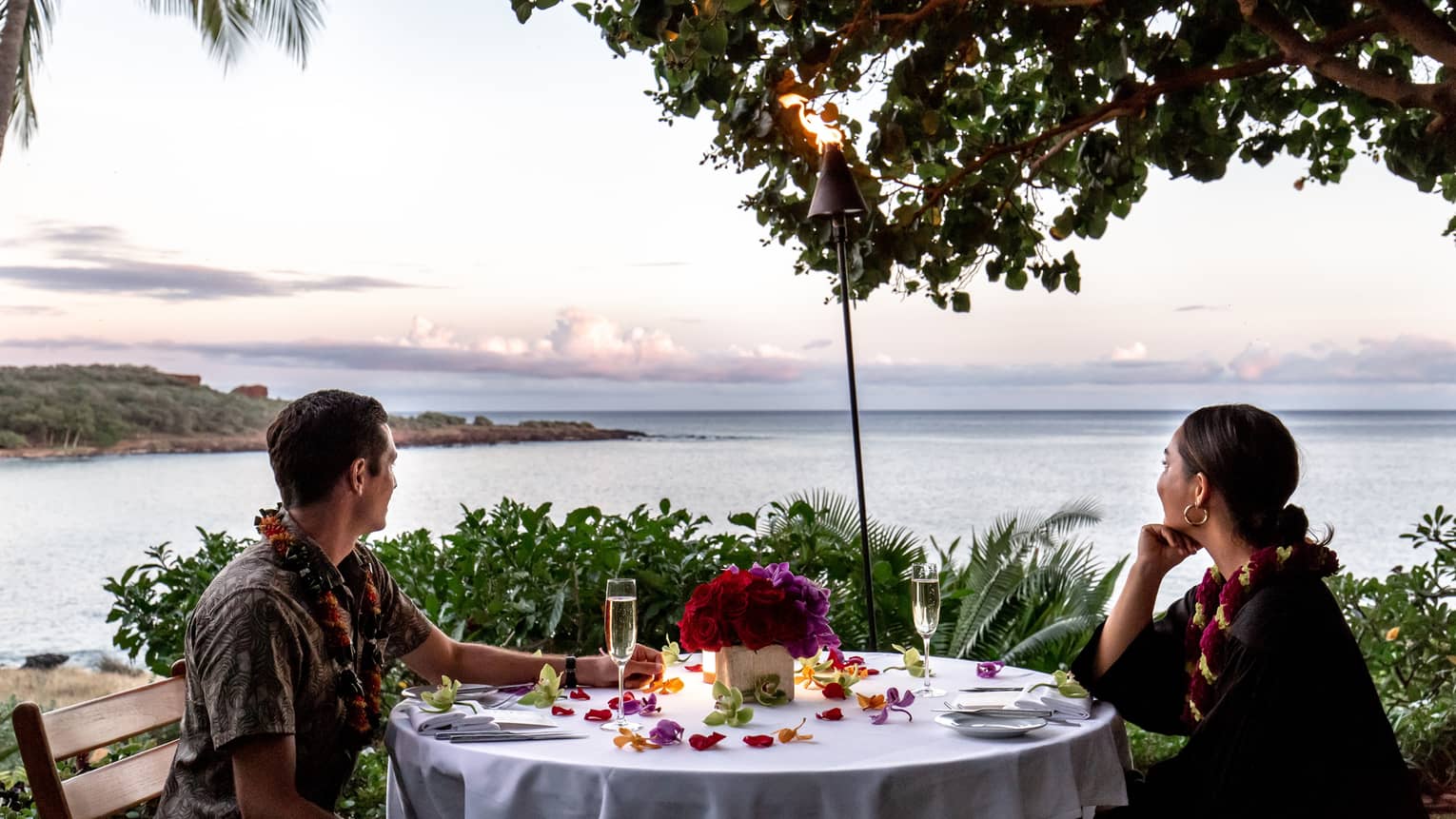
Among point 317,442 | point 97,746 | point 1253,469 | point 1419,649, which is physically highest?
point 317,442

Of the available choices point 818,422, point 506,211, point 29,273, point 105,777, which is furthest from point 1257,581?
point 818,422

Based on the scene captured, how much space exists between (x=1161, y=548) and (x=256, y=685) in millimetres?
1932

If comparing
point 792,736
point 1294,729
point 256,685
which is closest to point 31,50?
point 256,685

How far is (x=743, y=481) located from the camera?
107 feet

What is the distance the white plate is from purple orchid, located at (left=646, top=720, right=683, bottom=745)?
0.50 metres

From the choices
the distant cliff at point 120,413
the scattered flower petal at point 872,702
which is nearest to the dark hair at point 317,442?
the scattered flower petal at point 872,702

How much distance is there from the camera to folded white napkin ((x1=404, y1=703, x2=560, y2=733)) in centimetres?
227

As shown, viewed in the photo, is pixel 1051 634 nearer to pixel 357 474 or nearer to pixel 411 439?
pixel 357 474

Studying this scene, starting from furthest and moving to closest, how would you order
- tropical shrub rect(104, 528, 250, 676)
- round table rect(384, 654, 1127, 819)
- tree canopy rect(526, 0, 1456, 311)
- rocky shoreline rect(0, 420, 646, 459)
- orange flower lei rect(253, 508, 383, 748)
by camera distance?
rocky shoreline rect(0, 420, 646, 459) → tropical shrub rect(104, 528, 250, 676) → tree canopy rect(526, 0, 1456, 311) → orange flower lei rect(253, 508, 383, 748) → round table rect(384, 654, 1127, 819)

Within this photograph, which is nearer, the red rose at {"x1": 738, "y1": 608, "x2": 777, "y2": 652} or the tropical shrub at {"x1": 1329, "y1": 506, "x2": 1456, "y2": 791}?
the red rose at {"x1": 738, "y1": 608, "x2": 777, "y2": 652}

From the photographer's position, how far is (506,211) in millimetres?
26141

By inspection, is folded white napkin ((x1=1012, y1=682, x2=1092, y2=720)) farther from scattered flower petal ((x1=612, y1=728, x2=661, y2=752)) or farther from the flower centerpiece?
scattered flower petal ((x1=612, y1=728, x2=661, y2=752))

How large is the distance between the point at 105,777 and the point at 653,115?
25619 millimetres

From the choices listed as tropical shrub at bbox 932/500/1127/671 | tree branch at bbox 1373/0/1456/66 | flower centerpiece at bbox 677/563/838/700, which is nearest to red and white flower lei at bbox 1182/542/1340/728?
flower centerpiece at bbox 677/563/838/700
